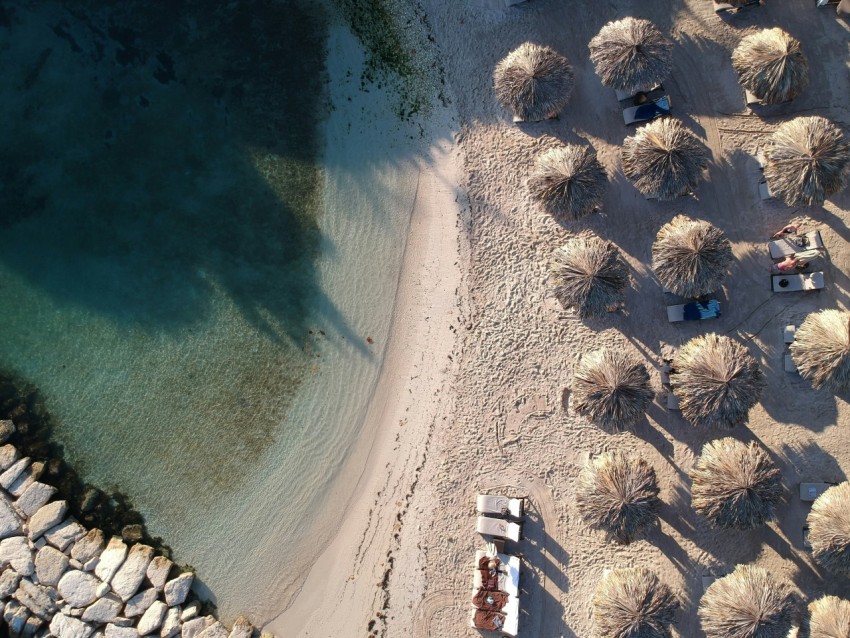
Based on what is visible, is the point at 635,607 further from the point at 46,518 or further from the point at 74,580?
the point at 46,518

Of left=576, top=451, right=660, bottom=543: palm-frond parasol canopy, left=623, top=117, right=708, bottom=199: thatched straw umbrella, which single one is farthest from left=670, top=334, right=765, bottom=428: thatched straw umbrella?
left=623, top=117, right=708, bottom=199: thatched straw umbrella

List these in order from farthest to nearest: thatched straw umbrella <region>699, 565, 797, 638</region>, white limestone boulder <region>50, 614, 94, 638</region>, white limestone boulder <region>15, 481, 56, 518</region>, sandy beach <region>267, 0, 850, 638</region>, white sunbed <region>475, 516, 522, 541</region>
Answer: white limestone boulder <region>15, 481, 56, 518</region>, white limestone boulder <region>50, 614, 94, 638</region>, white sunbed <region>475, 516, 522, 541</region>, sandy beach <region>267, 0, 850, 638</region>, thatched straw umbrella <region>699, 565, 797, 638</region>

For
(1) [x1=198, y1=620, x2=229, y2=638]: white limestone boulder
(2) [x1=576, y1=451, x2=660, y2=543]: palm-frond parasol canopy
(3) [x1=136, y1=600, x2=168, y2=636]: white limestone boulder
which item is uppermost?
(3) [x1=136, y1=600, x2=168, y2=636]: white limestone boulder

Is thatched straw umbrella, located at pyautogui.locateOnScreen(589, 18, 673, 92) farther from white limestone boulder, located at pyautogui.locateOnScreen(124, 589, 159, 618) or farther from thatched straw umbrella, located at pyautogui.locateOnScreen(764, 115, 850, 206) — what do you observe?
white limestone boulder, located at pyautogui.locateOnScreen(124, 589, 159, 618)

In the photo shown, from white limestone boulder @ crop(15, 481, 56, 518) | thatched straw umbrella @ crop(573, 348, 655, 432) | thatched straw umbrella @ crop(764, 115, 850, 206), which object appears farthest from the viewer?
white limestone boulder @ crop(15, 481, 56, 518)

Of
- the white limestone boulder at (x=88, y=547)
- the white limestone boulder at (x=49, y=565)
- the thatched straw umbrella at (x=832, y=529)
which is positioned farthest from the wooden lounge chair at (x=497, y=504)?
the white limestone boulder at (x=49, y=565)

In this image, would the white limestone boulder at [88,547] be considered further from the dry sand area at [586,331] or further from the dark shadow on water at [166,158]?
the dry sand area at [586,331]
